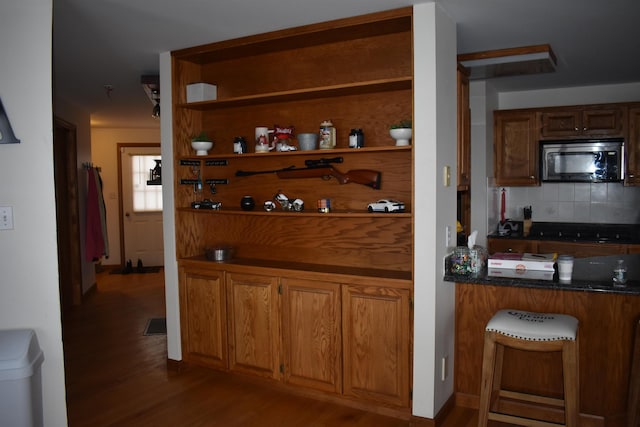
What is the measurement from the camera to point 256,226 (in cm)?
382

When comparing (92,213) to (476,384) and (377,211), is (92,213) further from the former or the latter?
(476,384)

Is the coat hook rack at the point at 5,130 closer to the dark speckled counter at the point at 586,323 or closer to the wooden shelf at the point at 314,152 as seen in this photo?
the wooden shelf at the point at 314,152

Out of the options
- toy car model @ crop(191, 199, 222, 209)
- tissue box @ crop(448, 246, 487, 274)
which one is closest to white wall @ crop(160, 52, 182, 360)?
toy car model @ crop(191, 199, 222, 209)

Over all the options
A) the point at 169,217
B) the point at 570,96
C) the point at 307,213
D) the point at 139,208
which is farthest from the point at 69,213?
the point at 570,96

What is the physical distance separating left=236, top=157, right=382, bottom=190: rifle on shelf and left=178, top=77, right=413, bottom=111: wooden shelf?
0.43 meters

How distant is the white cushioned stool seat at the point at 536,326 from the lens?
7.95ft

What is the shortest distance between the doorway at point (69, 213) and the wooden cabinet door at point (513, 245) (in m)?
4.45

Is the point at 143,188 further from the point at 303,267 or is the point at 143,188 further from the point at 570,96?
the point at 570,96

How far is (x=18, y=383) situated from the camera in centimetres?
217

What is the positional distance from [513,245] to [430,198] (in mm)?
2533

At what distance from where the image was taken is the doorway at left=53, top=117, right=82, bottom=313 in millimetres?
5676

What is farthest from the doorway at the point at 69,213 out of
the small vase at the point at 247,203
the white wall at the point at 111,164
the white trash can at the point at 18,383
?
the white trash can at the point at 18,383

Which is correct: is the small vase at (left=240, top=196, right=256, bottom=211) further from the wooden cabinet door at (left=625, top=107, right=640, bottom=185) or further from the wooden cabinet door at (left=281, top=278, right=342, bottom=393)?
the wooden cabinet door at (left=625, top=107, right=640, bottom=185)

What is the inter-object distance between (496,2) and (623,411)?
7.47 ft
